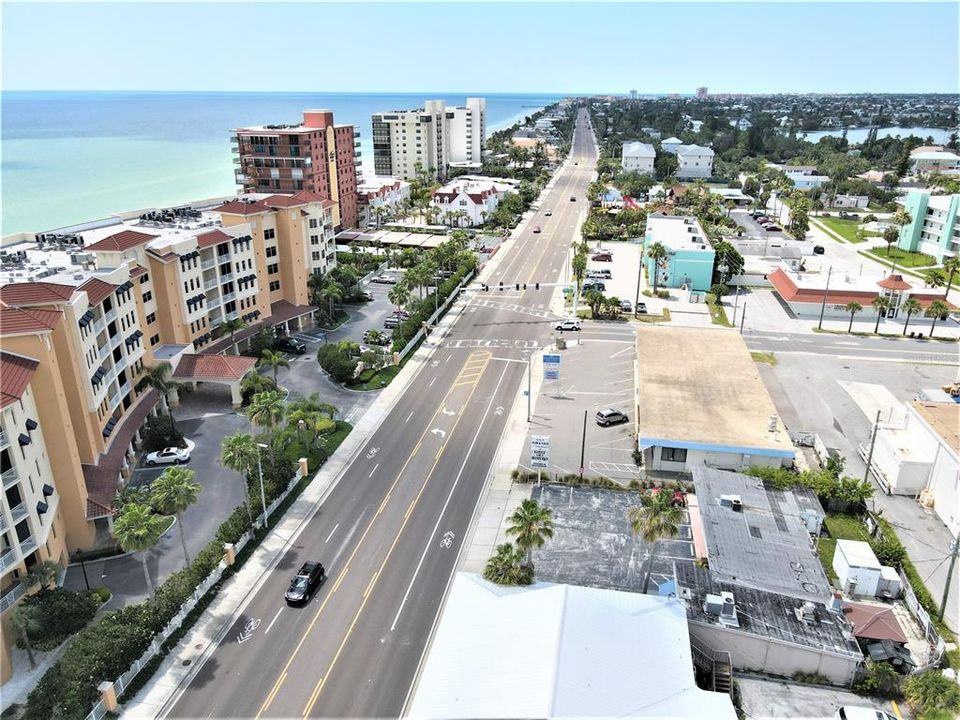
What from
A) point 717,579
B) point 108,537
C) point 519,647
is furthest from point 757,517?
point 108,537

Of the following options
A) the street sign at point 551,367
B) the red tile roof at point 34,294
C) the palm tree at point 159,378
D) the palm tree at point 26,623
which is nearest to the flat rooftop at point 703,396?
the street sign at point 551,367

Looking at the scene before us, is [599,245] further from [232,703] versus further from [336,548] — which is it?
[232,703]

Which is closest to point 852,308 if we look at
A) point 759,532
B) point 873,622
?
point 759,532

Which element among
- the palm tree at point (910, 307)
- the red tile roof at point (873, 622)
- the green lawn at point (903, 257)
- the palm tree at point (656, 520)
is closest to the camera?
the palm tree at point (656, 520)

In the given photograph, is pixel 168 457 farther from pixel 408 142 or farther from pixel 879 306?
pixel 408 142

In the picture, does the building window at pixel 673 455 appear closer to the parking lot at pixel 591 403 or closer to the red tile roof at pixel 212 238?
the parking lot at pixel 591 403
